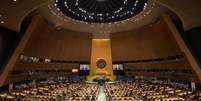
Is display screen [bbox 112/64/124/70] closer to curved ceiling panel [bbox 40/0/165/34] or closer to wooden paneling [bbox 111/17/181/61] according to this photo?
wooden paneling [bbox 111/17/181/61]

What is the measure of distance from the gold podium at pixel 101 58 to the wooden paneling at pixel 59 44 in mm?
2243

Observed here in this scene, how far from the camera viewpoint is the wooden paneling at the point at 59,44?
33466 millimetres

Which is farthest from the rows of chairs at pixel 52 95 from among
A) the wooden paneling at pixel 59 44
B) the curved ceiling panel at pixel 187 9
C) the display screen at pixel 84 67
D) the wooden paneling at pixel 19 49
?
the display screen at pixel 84 67

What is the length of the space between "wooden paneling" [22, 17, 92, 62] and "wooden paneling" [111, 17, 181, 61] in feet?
20.6

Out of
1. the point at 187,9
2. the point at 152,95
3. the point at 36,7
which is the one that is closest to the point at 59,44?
the point at 36,7

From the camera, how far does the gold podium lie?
46.9 metres

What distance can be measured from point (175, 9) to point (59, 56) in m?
25.8

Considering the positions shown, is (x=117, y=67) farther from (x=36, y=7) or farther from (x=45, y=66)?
(x=36, y=7)

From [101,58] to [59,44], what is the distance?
11.5 metres

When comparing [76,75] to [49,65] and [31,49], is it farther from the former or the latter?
[31,49]

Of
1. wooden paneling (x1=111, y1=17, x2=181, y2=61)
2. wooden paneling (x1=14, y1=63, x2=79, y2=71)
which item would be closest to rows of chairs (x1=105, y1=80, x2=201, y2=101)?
wooden paneling (x1=111, y1=17, x2=181, y2=61)

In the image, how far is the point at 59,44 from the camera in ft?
132

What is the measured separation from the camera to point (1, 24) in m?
26.0

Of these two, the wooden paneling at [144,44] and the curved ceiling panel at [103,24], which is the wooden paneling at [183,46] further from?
the curved ceiling panel at [103,24]
